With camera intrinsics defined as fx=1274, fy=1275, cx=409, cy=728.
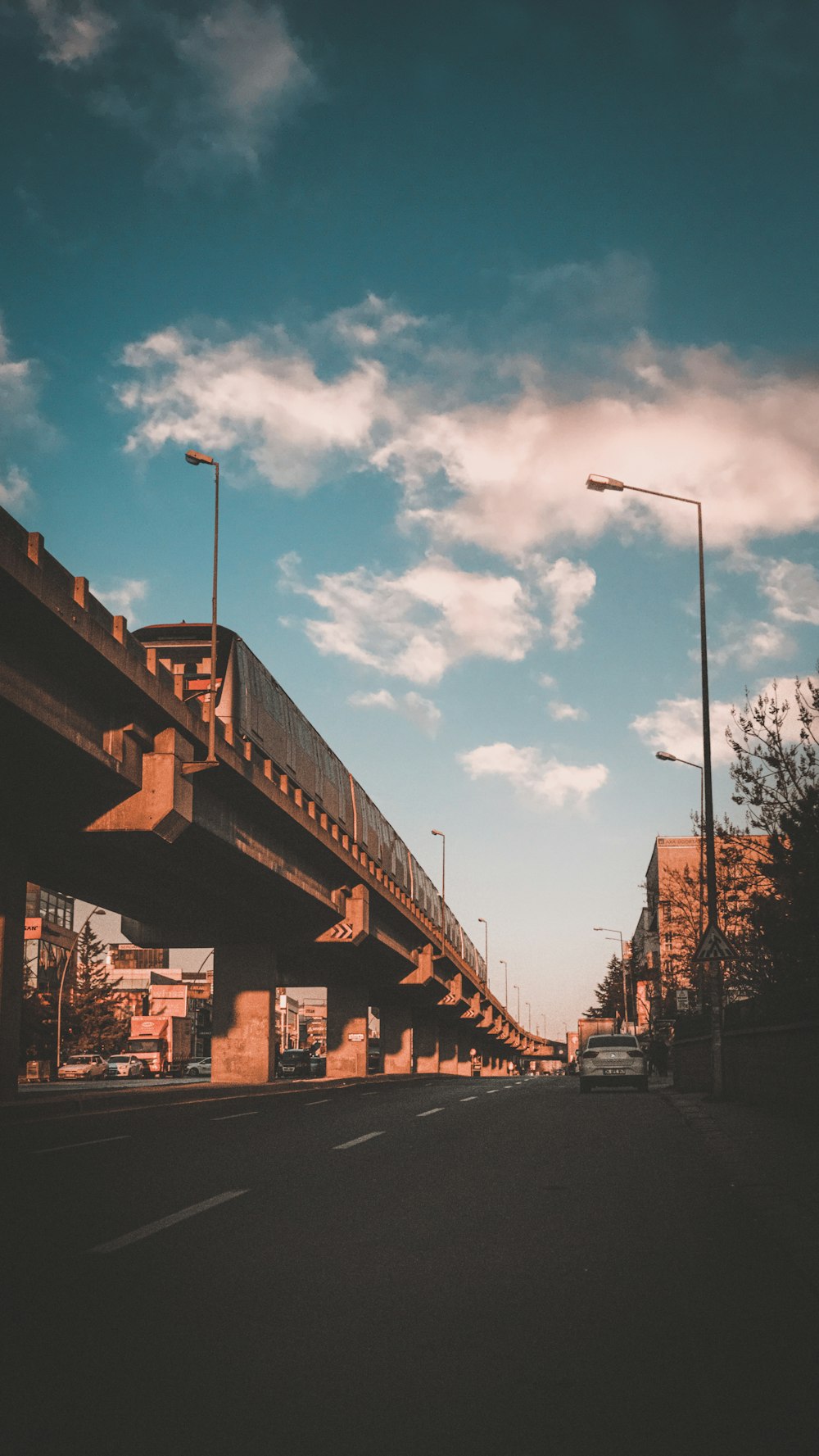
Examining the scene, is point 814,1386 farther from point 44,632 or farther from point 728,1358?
point 44,632

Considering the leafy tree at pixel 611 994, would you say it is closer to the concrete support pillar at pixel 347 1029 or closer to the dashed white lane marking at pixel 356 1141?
the concrete support pillar at pixel 347 1029

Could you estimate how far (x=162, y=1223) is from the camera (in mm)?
8000

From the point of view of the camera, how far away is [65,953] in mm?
98500

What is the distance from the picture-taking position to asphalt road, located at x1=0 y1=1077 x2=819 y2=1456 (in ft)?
13.5

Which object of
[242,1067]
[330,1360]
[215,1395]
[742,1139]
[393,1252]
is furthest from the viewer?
[242,1067]

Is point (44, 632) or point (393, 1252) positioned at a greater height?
point (44, 632)

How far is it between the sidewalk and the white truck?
64182 millimetres

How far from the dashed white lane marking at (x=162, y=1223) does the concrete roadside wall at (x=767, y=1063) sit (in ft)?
30.8

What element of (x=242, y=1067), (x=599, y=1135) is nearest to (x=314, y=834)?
(x=242, y=1067)

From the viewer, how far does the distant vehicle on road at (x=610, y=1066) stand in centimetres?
3191

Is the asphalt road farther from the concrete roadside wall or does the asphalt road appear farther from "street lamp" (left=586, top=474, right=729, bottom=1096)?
"street lamp" (left=586, top=474, right=729, bottom=1096)

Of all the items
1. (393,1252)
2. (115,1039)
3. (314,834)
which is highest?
Answer: (314,834)

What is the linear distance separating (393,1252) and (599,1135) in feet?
30.2

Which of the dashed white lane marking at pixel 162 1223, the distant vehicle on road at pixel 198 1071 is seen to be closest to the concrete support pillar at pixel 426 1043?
the distant vehicle on road at pixel 198 1071
